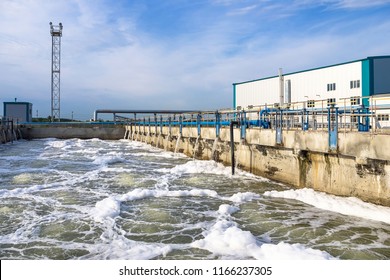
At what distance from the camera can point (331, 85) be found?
3259cm

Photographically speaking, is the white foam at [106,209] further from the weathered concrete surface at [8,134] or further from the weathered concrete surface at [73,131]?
the weathered concrete surface at [73,131]

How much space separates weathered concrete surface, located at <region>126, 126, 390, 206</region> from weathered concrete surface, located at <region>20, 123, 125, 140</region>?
32.0 metres

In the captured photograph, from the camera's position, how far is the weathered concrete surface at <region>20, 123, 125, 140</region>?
155 feet

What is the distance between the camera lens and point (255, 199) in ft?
37.5

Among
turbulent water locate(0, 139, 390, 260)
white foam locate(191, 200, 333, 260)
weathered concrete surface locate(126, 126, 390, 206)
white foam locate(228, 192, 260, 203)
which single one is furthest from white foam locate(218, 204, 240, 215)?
weathered concrete surface locate(126, 126, 390, 206)

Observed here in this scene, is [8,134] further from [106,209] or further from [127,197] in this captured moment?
[106,209]

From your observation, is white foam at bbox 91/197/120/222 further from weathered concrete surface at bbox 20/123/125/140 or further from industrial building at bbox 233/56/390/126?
weathered concrete surface at bbox 20/123/125/140

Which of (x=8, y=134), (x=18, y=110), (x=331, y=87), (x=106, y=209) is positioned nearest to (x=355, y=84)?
(x=331, y=87)

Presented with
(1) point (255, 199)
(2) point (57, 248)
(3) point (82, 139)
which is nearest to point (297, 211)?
(1) point (255, 199)

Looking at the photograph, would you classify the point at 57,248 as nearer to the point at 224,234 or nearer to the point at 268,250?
the point at 224,234

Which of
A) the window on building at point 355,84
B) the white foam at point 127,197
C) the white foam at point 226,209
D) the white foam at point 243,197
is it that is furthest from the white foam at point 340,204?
the window on building at point 355,84

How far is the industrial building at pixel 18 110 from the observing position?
5662 centimetres

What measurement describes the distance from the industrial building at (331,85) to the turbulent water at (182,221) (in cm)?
1130

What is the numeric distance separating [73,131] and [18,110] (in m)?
16.0
